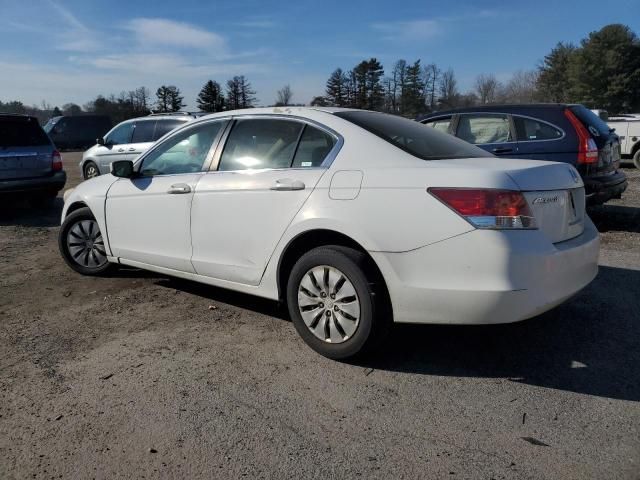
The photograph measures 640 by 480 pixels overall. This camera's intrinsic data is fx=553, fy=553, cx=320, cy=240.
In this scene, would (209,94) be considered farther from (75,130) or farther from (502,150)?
(502,150)

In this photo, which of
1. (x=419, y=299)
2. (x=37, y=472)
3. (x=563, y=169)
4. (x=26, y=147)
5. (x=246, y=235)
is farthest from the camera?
(x=26, y=147)

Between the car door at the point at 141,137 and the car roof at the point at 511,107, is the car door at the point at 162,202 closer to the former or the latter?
the car roof at the point at 511,107

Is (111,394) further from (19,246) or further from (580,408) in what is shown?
(19,246)

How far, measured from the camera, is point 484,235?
118 inches

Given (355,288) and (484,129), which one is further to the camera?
(484,129)

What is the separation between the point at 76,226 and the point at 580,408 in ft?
15.6

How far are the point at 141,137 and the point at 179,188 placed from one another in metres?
9.06

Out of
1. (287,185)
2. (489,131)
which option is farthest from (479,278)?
(489,131)

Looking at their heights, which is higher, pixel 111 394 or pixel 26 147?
pixel 26 147

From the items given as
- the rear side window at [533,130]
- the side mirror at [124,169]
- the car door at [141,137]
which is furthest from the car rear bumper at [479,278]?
the car door at [141,137]

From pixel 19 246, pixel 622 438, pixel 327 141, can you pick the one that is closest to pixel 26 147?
pixel 19 246

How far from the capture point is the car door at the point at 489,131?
7.51 metres

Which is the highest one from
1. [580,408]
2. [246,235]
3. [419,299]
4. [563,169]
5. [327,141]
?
[327,141]

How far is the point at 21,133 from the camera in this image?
380 inches
